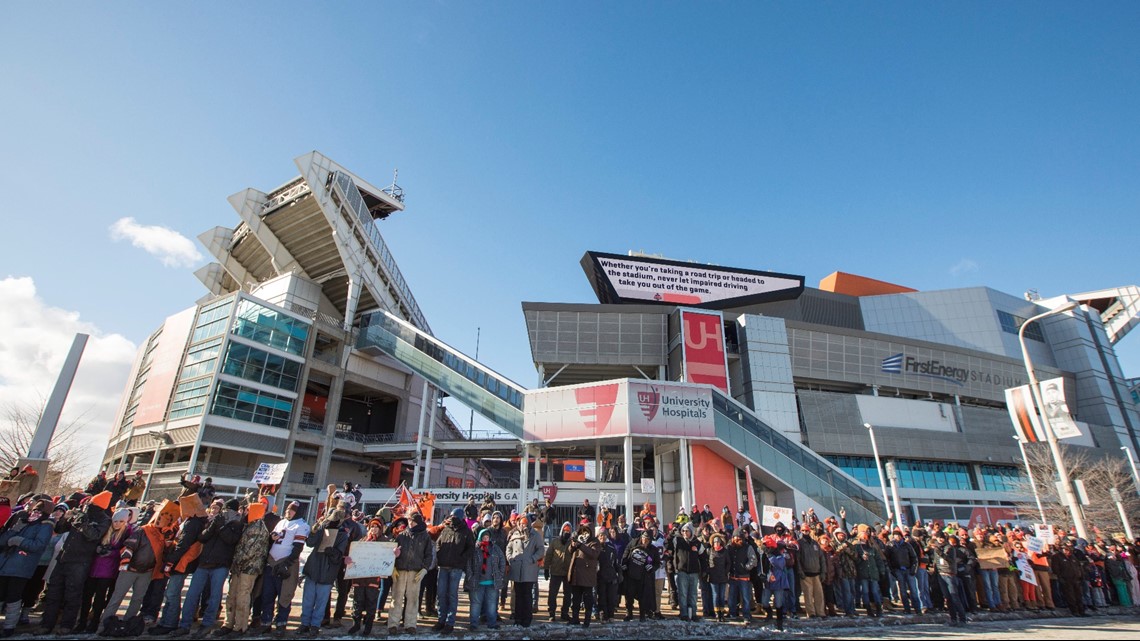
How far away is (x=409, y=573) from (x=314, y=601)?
53.7 inches

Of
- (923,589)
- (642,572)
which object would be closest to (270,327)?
(642,572)

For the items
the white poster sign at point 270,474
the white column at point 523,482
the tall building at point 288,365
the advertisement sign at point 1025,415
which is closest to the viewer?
the advertisement sign at point 1025,415

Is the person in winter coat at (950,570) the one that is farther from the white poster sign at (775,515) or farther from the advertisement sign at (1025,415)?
the advertisement sign at (1025,415)

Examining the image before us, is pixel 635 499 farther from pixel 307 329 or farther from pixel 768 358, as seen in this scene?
pixel 307 329

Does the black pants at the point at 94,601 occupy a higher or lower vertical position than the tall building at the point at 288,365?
lower

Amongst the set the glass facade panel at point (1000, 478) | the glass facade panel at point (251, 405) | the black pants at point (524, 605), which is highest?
the glass facade panel at point (251, 405)

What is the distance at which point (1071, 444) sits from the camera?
50.8 m

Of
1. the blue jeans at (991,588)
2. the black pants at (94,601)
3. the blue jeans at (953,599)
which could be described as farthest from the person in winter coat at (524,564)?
the blue jeans at (991,588)

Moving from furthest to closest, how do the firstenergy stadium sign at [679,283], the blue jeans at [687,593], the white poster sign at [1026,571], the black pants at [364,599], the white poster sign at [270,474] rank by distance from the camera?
the firstenergy stadium sign at [679,283], the white poster sign at [270,474], the white poster sign at [1026,571], the blue jeans at [687,593], the black pants at [364,599]

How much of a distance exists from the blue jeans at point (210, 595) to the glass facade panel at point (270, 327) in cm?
3478

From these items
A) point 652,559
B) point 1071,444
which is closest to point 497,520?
point 652,559

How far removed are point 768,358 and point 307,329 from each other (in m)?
37.4

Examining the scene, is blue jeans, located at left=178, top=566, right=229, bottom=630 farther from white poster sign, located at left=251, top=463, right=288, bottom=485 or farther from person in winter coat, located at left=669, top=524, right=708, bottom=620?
white poster sign, located at left=251, top=463, right=288, bottom=485

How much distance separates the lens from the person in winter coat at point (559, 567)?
9.73 metres
